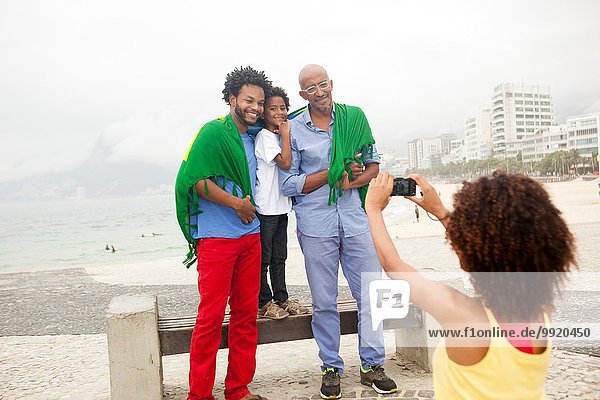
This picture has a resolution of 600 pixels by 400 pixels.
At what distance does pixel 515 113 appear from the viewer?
146m

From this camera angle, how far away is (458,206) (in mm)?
1784

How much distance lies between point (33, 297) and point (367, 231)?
9.41 m

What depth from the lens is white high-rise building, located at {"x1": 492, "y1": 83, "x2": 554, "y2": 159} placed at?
143125 mm

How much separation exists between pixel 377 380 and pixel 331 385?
0.34 meters

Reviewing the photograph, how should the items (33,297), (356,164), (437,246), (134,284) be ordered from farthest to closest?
(437,246), (134,284), (33,297), (356,164)

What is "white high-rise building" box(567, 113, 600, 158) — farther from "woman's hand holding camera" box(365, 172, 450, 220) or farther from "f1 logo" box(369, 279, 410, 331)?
"woman's hand holding camera" box(365, 172, 450, 220)

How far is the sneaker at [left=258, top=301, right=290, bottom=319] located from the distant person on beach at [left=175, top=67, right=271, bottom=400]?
0.87ft

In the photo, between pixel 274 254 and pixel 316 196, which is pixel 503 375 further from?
pixel 274 254

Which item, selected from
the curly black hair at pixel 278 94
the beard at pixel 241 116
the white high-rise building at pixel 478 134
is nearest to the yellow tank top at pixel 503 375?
the beard at pixel 241 116

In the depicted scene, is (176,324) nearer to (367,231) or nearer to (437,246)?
(367,231)

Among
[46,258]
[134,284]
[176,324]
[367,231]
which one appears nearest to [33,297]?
[134,284]

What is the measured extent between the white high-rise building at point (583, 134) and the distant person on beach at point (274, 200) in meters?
108

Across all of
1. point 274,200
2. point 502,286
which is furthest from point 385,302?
point 502,286

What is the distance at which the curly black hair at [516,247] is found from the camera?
165cm
